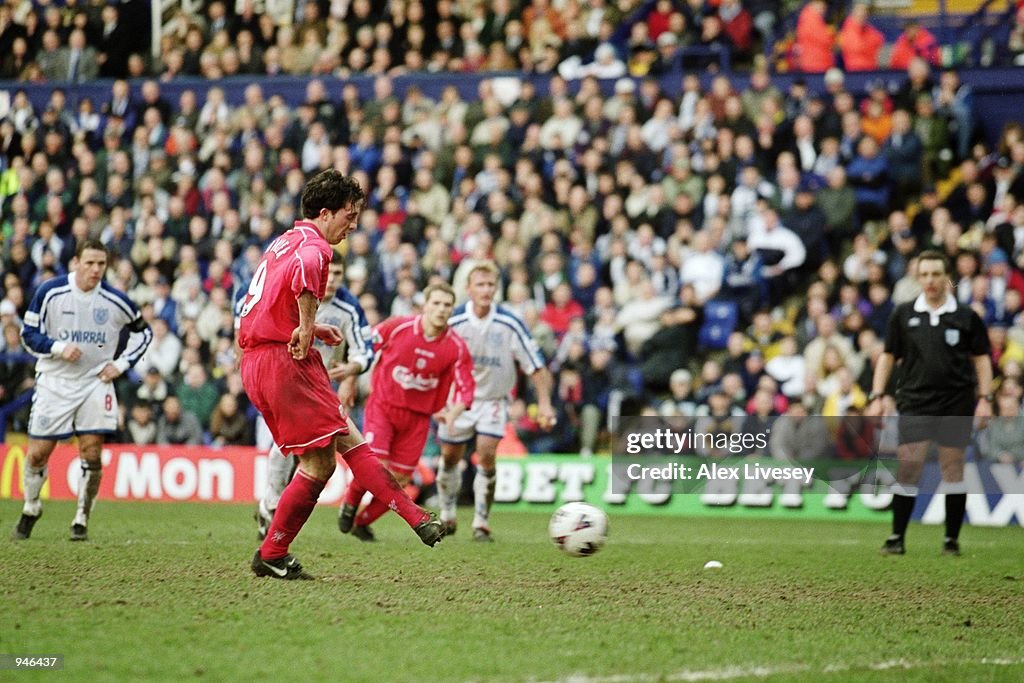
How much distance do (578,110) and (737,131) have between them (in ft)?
8.16

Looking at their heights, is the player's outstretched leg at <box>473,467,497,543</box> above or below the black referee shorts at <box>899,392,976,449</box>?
below

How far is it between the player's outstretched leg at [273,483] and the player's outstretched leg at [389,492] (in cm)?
314

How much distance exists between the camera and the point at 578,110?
70.0 feet

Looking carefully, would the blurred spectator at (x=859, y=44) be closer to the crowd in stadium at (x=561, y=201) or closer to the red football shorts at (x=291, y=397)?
the crowd in stadium at (x=561, y=201)

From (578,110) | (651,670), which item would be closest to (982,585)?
(651,670)

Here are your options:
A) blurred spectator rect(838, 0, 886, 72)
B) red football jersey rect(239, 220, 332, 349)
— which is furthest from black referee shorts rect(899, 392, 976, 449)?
blurred spectator rect(838, 0, 886, 72)

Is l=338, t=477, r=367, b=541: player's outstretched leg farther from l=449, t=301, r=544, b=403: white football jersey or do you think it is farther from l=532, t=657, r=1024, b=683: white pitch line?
l=532, t=657, r=1024, b=683: white pitch line

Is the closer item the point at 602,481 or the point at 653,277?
the point at 602,481

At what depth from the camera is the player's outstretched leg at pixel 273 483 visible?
12039 mm

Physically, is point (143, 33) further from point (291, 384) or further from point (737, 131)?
point (291, 384)

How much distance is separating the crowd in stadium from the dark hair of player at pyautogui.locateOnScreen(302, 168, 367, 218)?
897 cm

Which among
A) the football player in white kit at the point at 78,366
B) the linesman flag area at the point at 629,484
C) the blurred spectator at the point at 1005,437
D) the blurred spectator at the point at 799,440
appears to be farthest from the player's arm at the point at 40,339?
the blurred spectator at the point at 1005,437

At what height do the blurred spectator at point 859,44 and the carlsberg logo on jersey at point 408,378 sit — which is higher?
the blurred spectator at point 859,44

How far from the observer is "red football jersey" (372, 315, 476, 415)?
12.5 metres
